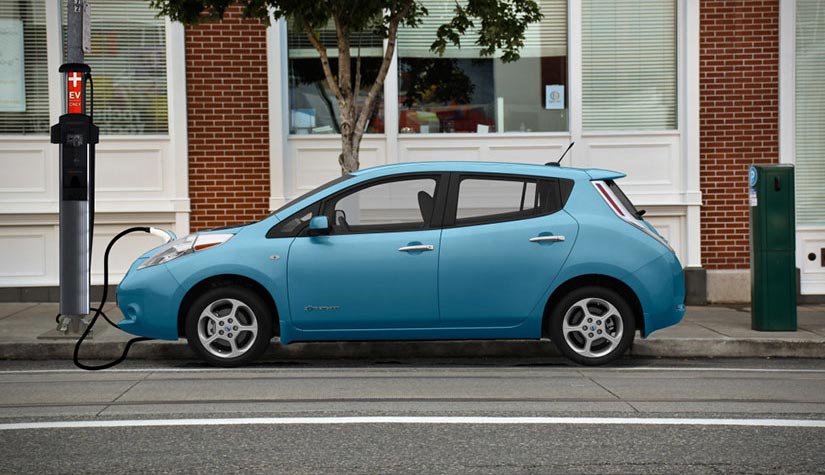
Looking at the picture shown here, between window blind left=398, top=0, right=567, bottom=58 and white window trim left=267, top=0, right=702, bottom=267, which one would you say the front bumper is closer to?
white window trim left=267, top=0, right=702, bottom=267

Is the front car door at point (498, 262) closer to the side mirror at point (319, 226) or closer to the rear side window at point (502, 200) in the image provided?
the rear side window at point (502, 200)

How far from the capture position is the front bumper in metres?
8.29

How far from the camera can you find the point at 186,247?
332 inches

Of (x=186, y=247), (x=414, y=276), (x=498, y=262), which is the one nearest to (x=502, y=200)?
(x=498, y=262)

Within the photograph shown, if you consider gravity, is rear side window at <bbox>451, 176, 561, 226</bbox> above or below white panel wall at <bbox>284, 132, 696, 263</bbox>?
below

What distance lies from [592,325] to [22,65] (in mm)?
7772

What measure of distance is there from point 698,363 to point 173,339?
424 cm

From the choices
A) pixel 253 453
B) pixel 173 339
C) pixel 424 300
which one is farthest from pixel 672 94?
pixel 253 453

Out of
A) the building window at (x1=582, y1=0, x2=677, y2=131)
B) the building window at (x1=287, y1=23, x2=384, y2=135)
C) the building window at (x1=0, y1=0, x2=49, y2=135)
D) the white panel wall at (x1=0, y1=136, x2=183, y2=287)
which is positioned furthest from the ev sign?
the building window at (x1=582, y1=0, x2=677, y2=131)

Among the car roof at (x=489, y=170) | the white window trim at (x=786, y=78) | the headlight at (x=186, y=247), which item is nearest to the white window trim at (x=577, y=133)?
the white window trim at (x=786, y=78)

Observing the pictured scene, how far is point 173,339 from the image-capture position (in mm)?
8344

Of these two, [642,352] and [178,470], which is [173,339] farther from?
[642,352]

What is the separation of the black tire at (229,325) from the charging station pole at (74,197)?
159 cm

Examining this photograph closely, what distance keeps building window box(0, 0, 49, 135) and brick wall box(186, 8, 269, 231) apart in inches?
68.5
